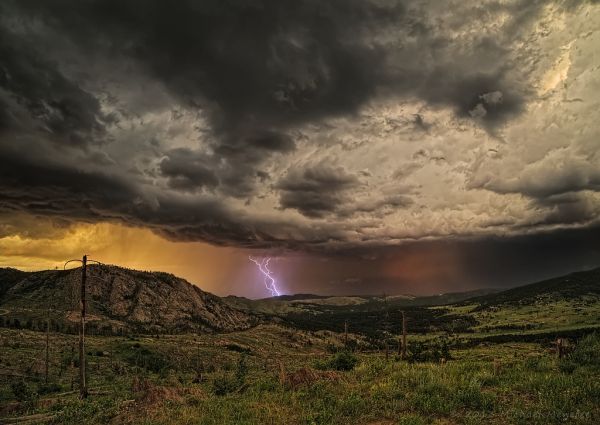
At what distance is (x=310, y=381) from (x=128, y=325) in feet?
445

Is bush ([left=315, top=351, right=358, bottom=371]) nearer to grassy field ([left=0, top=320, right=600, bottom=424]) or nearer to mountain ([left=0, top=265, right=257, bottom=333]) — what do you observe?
grassy field ([left=0, top=320, right=600, bottom=424])

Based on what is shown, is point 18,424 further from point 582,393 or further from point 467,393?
point 582,393

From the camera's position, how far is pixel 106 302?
Answer: 16538cm

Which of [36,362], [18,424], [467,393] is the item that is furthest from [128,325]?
[467,393]

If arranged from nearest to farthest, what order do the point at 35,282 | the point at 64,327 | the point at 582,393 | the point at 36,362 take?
the point at 582,393 → the point at 36,362 → the point at 64,327 → the point at 35,282

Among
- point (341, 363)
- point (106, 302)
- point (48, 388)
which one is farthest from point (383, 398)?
point (106, 302)

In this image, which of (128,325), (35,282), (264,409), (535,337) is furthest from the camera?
(35,282)

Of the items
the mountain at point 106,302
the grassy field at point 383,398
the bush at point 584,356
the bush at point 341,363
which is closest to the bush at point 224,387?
the grassy field at point 383,398

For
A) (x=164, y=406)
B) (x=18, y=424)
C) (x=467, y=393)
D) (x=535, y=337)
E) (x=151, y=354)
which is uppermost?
(x=467, y=393)

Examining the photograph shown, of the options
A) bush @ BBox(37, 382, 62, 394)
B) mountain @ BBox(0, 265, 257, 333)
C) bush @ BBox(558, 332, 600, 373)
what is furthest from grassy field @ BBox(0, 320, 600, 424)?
mountain @ BBox(0, 265, 257, 333)

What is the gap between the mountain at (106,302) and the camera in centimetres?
13825

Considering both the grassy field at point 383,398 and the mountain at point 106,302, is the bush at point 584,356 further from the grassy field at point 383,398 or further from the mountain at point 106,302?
the mountain at point 106,302

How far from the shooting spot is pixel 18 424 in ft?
88.7

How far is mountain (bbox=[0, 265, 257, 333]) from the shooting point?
138250mm
